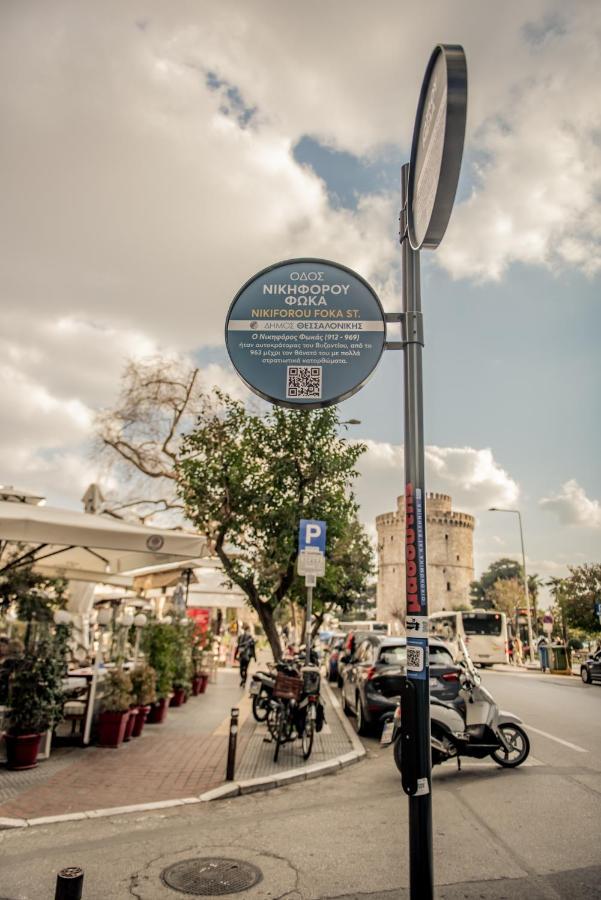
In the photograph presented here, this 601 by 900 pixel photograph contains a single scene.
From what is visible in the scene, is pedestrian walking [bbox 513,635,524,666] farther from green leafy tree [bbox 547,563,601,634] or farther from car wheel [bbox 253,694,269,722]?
car wheel [bbox 253,694,269,722]

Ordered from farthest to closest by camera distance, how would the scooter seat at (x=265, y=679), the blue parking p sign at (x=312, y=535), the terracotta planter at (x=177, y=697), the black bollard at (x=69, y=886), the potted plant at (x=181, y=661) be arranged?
the terracotta planter at (x=177, y=697) → the potted plant at (x=181, y=661) → the blue parking p sign at (x=312, y=535) → the scooter seat at (x=265, y=679) → the black bollard at (x=69, y=886)

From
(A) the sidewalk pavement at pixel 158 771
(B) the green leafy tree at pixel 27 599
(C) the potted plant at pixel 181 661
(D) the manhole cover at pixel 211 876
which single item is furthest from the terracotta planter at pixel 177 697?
(D) the manhole cover at pixel 211 876

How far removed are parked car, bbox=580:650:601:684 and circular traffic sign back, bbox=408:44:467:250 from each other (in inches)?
873

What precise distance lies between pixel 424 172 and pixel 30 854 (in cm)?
563

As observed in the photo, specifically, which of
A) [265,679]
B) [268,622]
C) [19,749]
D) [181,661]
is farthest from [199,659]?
[19,749]

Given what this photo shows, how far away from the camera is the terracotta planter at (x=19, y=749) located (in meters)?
7.53

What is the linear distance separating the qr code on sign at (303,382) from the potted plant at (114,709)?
22.3 feet

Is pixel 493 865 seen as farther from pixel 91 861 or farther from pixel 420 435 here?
pixel 420 435

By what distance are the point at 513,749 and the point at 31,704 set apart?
19.5 ft

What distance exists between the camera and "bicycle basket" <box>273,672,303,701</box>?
9023mm

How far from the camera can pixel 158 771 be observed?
7.89 m

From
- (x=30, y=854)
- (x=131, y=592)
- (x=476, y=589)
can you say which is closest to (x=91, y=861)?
(x=30, y=854)

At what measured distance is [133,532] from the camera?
8.02 m

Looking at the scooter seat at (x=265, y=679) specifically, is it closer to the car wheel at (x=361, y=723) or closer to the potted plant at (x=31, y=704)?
the car wheel at (x=361, y=723)
